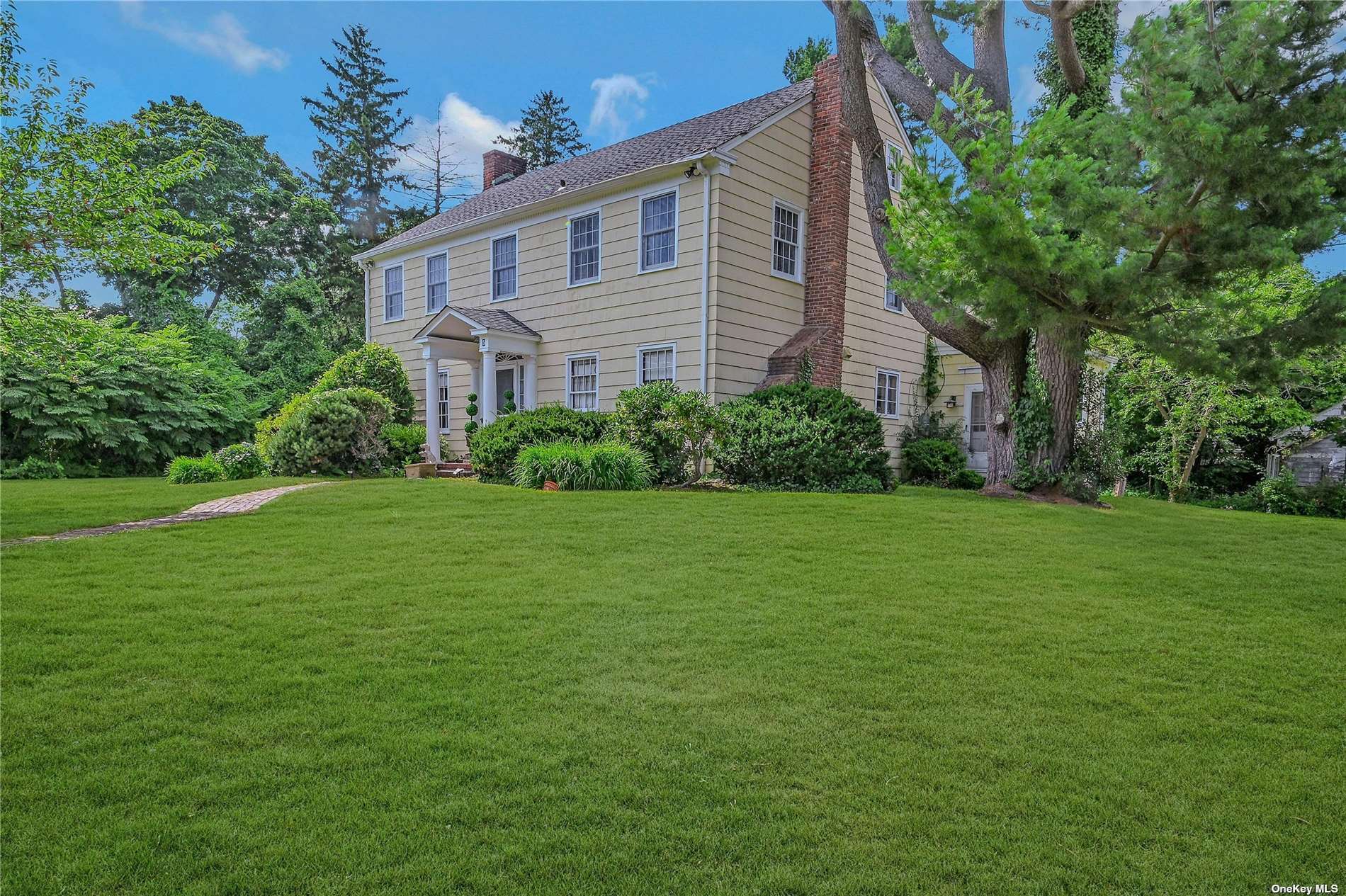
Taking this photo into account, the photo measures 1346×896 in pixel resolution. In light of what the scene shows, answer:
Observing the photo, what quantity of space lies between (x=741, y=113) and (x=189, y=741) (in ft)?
45.6

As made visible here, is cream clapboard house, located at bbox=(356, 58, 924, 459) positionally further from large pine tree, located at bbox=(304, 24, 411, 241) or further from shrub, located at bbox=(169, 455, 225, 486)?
large pine tree, located at bbox=(304, 24, 411, 241)

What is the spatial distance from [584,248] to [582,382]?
8.86 feet

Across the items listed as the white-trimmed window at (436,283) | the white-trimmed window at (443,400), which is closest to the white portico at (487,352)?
the white-trimmed window at (443,400)

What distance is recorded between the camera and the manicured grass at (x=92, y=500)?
718 cm

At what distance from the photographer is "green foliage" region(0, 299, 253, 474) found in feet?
45.5

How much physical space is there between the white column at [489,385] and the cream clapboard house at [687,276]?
48 mm

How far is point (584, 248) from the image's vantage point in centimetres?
1391

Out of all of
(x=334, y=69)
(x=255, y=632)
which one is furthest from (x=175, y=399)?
(x=334, y=69)

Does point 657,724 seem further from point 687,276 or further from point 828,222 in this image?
point 828,222

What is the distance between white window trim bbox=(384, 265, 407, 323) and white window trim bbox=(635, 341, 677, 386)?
7.95 metres

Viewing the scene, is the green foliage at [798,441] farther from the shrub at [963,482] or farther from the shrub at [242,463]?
the shrub at [242,463]

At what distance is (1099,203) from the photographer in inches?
207

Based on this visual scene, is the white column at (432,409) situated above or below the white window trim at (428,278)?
below

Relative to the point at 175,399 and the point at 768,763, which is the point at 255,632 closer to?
the point at 768,763
